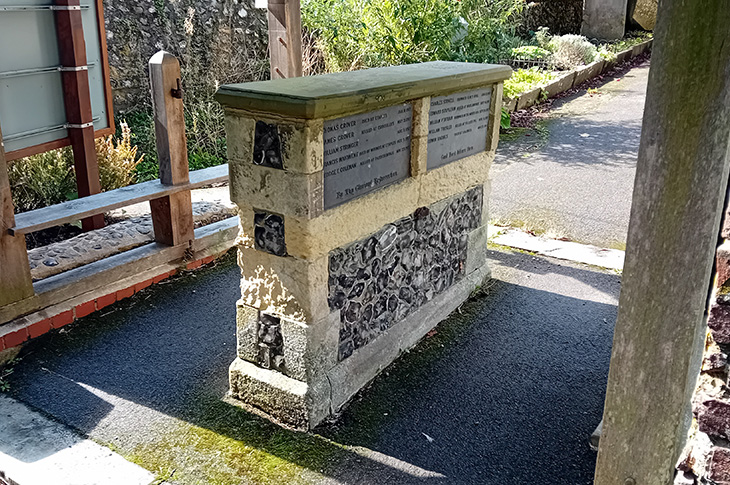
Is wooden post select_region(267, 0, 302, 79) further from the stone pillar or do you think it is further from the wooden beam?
the stone pillar

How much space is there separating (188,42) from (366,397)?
265 inches

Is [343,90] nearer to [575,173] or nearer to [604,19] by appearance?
[575,173]

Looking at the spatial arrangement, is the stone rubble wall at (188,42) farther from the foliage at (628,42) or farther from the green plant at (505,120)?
the foliage at (628,42)

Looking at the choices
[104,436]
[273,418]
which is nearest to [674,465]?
[273,418]

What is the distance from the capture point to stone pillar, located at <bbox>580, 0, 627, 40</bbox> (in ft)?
51.5

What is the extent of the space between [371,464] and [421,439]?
0.32 meters

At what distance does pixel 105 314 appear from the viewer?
4.46 meters

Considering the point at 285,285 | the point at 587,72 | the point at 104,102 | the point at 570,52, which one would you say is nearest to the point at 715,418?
the point at 285,285

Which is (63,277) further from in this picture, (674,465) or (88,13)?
(674,465)

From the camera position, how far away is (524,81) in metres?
11.2

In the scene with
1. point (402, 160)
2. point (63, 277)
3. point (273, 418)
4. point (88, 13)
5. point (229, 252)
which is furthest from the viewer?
point (229, 252)

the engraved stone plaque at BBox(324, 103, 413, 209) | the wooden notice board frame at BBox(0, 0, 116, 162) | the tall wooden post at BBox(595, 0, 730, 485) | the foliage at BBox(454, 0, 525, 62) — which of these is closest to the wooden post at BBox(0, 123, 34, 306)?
the wooden notice board frame at BBox(0, 0, 116, 162)

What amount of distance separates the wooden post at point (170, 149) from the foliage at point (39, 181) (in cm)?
169

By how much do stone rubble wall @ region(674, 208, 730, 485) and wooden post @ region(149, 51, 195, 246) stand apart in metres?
3.79
